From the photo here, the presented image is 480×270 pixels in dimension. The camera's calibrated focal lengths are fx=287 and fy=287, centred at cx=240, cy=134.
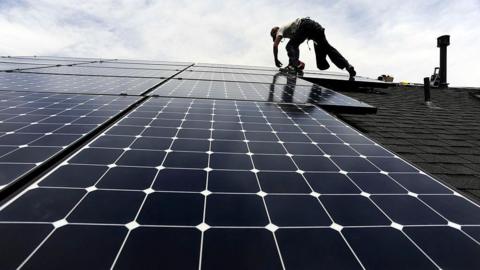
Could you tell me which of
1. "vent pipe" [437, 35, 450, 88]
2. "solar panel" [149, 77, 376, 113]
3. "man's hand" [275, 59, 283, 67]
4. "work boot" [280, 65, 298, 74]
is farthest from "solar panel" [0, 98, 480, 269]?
"vent pipe" [437, 35, 450, 88]

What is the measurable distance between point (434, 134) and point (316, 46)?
35.4 feet

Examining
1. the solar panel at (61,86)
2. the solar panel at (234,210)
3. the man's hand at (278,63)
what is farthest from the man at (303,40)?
the solar panel at (234,210)

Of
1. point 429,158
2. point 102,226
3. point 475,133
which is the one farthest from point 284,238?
point 475,133

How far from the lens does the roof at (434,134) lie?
5.32 m

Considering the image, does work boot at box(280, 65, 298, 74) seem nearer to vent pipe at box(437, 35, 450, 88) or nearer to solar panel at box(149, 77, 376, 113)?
solar panel at box(149, 77, 376, 113)

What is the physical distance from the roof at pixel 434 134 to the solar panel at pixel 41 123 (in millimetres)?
5640

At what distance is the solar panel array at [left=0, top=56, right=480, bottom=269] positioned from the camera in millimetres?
2201

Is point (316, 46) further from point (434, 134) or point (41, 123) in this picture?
point (41, 123)

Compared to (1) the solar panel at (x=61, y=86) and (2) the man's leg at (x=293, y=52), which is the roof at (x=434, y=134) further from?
(1) the solar panel at (x=61, y=86)

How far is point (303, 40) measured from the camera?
17.1 metres

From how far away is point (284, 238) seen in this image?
7.92 feet

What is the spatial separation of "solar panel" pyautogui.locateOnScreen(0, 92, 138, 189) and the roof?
5640 mm

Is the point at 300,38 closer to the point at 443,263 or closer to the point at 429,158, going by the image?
the point at 429,158

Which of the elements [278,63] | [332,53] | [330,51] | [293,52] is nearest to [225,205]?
[330,51]
